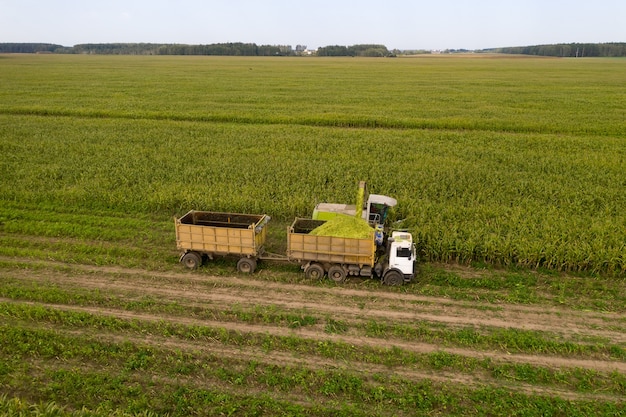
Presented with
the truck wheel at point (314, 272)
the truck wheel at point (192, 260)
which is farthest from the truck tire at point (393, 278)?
the truck wheel at point (192, 260)

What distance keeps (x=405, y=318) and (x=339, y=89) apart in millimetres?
48943

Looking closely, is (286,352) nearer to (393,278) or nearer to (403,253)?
(393,278)

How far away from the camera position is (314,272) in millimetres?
13078

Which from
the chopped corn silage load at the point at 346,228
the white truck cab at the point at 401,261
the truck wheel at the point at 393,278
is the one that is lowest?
the truck wheel at the point at 393,278

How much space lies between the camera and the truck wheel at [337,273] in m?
12.9

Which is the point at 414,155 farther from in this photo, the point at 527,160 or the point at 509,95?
the point at 509,95

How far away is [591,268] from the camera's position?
547 inches

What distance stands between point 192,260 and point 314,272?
385cm

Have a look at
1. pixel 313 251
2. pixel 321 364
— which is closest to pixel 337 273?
pixel 313 251

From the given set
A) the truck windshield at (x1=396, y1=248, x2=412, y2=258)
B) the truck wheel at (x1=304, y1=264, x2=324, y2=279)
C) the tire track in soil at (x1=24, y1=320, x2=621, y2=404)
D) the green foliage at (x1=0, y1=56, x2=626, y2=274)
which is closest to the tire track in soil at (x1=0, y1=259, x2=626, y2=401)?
the tire track in soil at (x1=24, y1=320, x2=621, y2=404)

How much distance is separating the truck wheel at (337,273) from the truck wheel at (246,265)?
2.36 m

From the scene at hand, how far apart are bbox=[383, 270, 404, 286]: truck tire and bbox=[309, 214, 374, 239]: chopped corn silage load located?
1298mm

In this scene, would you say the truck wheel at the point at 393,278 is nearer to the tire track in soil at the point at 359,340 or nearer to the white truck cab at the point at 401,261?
the white truck cab at the point at 401,261

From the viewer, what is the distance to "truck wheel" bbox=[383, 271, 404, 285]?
12.7 m
